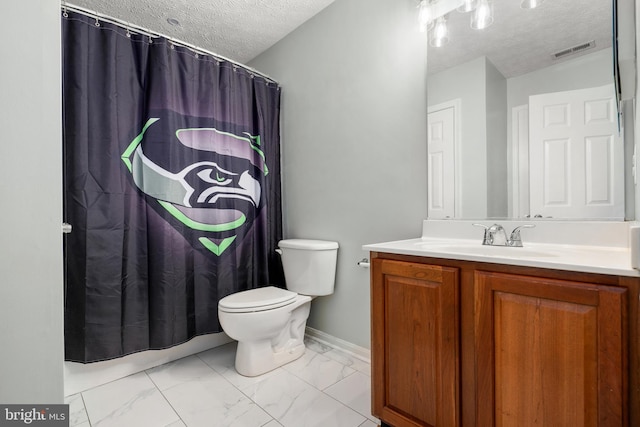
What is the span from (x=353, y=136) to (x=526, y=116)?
94 centimetres

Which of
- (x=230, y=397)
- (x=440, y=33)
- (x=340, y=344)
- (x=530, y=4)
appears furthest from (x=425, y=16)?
(x=230, y=397)

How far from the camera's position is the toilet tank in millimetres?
1972

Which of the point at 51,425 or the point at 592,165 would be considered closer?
the point at 51,425

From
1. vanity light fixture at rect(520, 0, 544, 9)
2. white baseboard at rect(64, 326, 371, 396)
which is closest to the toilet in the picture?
white baseboard at rect(64, 326, 371, 396)

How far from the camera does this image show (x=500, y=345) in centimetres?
94

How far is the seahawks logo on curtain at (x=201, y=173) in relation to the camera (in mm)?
1768

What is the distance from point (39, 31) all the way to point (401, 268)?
1289 mm

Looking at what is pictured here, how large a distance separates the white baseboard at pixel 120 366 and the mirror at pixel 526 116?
1785mm

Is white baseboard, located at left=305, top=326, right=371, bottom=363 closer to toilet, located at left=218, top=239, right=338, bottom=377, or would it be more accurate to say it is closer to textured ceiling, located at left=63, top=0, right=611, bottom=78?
toilet, located at left=218, top=239, right=338, bottom=377

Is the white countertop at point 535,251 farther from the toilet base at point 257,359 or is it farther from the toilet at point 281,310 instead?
the toilet base at point 257,359

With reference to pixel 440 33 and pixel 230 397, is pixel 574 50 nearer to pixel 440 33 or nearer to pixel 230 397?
pixel 440 33

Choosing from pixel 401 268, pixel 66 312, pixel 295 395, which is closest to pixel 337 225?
pixel 401 268

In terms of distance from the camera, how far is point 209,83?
2.02m

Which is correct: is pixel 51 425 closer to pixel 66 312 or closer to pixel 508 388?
pixel 66 312
